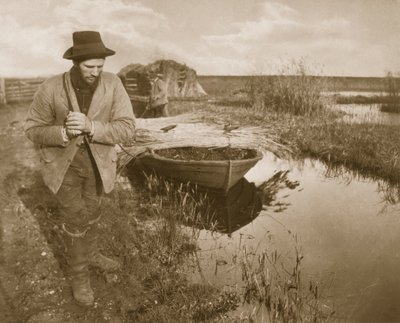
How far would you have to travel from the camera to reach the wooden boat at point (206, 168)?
6.86 metres

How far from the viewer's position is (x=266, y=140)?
789cm

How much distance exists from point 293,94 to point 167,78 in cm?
1201

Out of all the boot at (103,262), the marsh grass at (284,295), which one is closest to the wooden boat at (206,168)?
the marsh grass at (284,295)

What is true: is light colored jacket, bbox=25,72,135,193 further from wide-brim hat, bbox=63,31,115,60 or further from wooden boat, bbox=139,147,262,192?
wooden boat, bbox=139,147,262,192

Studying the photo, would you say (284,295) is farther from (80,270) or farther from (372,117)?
(372,117)

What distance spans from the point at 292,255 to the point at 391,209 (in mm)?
2681

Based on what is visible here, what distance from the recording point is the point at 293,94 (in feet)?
46.2

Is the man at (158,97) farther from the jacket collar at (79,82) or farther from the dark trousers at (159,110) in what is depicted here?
the jacket collar at (79,82)

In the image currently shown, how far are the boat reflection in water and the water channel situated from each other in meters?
0.11

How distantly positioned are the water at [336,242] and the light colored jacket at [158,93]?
5.74 meters

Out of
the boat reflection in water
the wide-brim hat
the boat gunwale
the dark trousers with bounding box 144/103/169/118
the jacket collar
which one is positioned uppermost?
the wide-brim hat

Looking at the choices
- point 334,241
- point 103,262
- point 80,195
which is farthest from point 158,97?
point 80,195

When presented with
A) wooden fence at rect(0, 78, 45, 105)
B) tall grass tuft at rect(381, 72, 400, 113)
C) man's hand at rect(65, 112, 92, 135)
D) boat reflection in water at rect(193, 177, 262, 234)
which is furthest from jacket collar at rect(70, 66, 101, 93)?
wooden fence at rect(0, 78, 45, 105)

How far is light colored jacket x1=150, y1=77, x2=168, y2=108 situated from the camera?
13.0m
